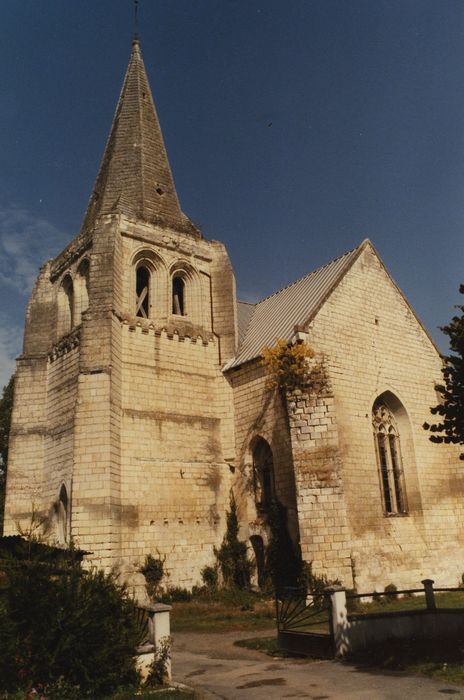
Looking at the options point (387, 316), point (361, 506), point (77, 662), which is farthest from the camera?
point (387, 316)

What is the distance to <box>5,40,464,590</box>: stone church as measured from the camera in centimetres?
1734

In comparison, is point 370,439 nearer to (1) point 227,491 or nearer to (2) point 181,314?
(1) point 227,491

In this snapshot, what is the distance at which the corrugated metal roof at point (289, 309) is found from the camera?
67.9ft

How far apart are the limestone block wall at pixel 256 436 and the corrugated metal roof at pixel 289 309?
766 mm

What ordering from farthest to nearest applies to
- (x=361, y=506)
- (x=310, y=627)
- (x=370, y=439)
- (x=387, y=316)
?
(x=387, y=316), (x=370, y=439), (x=361, y=506), (x=310, y=627)

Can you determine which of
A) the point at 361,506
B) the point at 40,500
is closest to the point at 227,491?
the point at 361,506

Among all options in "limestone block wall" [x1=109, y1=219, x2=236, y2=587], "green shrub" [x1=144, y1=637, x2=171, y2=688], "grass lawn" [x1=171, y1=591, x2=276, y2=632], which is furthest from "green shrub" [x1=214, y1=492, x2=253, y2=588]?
"green shrub" [x1=144, y1=637, x2=171, y2=688]

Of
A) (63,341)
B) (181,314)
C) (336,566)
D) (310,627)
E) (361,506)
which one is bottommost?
(310,627)

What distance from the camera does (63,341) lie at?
21109mm

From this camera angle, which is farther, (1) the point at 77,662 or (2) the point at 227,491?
(2) the point at 227,491

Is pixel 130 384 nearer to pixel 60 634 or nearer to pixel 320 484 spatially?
pixel 320 484

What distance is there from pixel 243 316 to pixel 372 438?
8.49m

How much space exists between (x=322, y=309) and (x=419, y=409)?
5050 millimetres

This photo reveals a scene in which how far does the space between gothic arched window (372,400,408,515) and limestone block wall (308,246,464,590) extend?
239 millimetres
